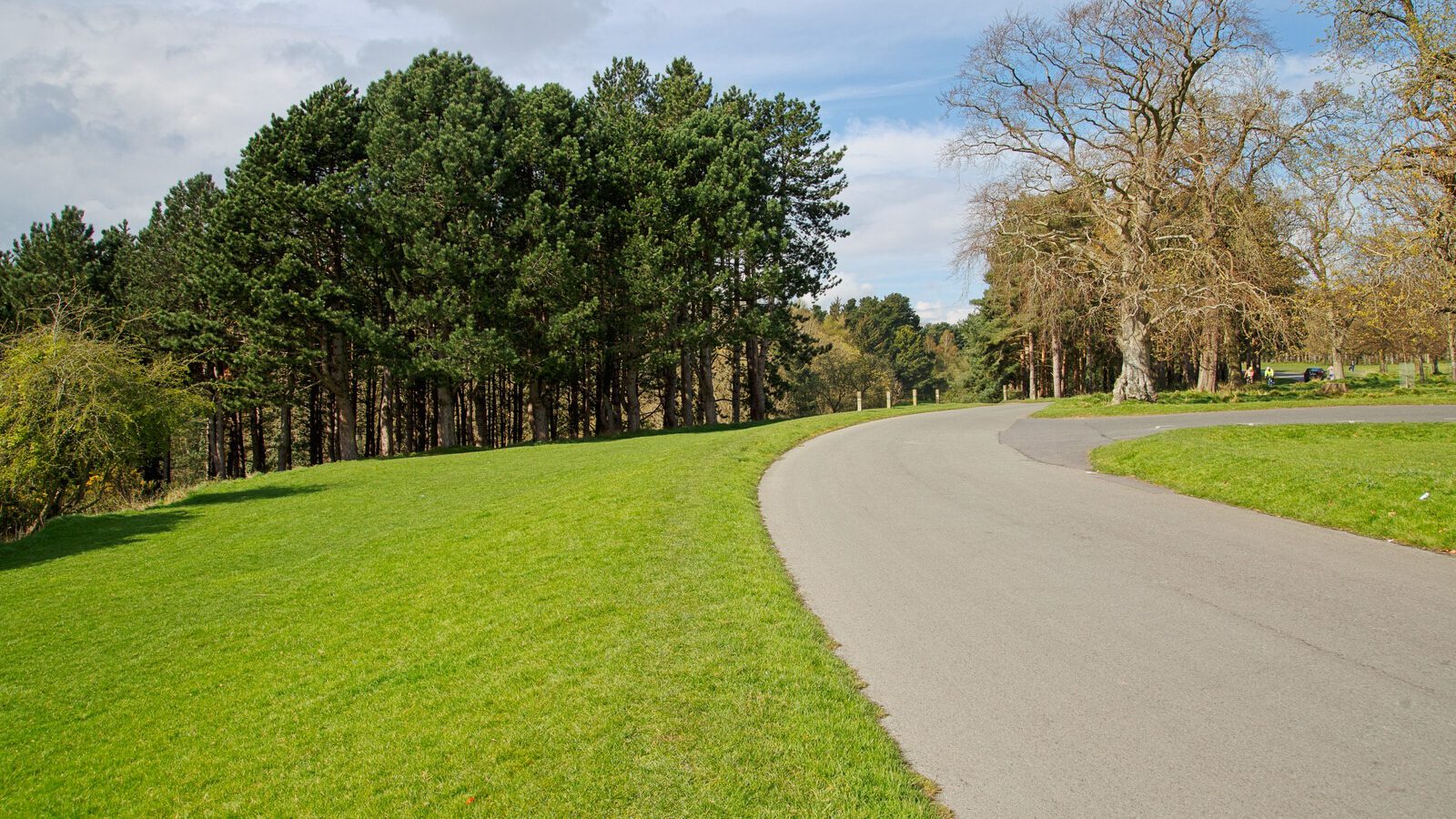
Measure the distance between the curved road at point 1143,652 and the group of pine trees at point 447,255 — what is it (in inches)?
1017

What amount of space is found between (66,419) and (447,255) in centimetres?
1507

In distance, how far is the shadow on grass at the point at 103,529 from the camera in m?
16.3

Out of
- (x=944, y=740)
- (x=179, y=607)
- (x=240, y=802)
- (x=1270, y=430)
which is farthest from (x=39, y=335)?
(x=1270, y=430)

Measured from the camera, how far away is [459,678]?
6.58 m

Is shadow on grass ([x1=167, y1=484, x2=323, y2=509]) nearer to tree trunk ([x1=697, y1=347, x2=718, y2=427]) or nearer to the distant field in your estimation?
tree trunk ([x1=697, y1=347, x2=718, y2=427])

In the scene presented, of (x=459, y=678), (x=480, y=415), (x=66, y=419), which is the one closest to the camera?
(x=459, y=678)

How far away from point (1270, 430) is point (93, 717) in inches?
828

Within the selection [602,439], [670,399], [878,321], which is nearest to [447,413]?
[602,439]

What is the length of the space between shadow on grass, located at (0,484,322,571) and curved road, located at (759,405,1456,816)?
15.4 meters

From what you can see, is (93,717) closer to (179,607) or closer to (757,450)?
(179,607)

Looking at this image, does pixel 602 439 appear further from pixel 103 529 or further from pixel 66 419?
pixel 66 419

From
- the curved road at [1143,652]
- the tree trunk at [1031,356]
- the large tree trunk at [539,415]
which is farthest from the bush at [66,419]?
the tree trunk at [1031,356]

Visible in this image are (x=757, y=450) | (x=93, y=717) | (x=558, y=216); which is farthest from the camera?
(x=558, y=216)

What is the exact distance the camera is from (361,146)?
1447 inches
